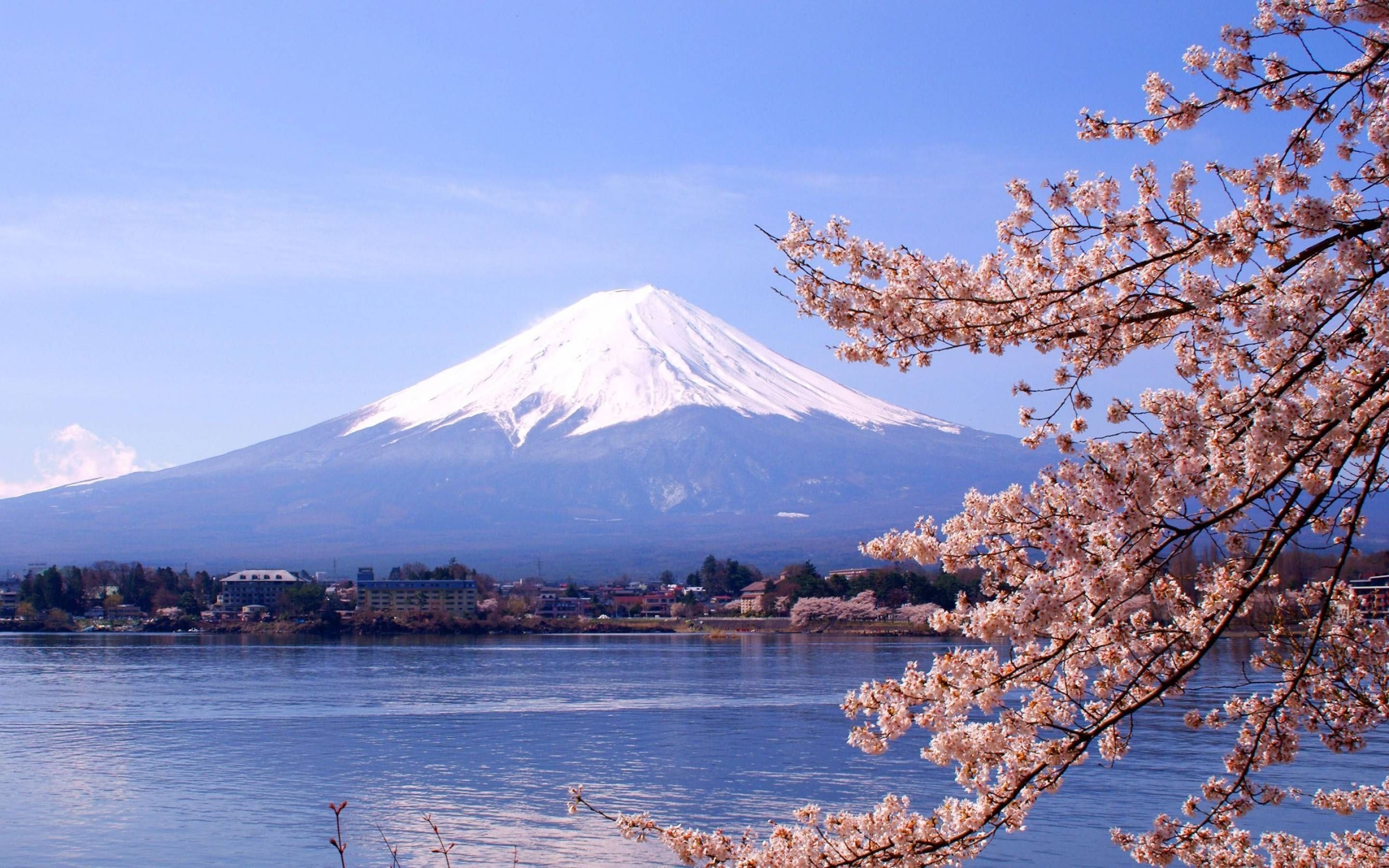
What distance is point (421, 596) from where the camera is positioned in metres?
51.2

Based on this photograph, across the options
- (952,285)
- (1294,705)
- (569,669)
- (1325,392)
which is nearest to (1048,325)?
(952,285)

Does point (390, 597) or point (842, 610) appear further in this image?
point (390, 597)

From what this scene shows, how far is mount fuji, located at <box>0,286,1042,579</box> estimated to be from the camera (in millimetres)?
93438

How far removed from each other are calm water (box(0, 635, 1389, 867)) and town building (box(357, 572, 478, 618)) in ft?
87.4

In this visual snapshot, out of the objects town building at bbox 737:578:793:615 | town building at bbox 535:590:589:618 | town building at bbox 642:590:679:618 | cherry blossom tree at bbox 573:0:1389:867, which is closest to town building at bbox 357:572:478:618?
town building at bbox 535:590:589:618

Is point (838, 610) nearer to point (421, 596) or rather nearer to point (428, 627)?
point (428, 627)

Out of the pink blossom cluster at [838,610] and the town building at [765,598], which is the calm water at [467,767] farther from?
the town building at [765,598]

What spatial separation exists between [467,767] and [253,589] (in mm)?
46395

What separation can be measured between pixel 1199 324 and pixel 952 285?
61cm

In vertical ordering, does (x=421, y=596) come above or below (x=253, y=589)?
below

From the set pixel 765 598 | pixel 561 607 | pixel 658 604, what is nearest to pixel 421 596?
pixel 561 607

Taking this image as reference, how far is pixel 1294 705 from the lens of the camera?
8.64 feet

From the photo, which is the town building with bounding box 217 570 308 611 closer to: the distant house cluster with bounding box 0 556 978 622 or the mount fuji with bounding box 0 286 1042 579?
the distant house cluster with bounding box 0 556 978 622

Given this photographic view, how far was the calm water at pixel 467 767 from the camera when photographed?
909 centimetres
